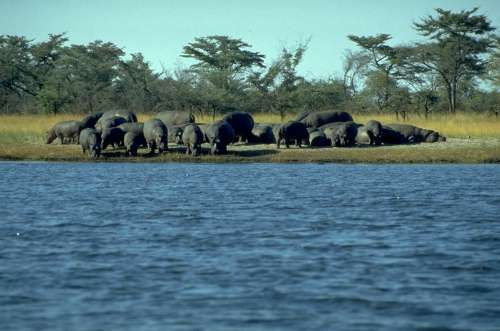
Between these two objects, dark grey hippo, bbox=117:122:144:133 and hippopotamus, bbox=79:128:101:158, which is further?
dark grey hippo, bbox=117:122:144:133

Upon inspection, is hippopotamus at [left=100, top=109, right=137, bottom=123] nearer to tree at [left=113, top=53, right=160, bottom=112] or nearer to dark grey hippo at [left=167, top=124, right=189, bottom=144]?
dark grey hippo at [left=167, top=124, right=189, bottom=144]

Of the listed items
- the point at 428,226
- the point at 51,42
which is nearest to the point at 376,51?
the point at 51,42

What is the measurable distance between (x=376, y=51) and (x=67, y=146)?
34213 mm

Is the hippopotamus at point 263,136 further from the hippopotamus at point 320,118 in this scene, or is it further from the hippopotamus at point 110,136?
the hippopotamus at point 110,136

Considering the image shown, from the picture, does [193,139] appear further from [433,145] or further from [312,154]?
[433,145]

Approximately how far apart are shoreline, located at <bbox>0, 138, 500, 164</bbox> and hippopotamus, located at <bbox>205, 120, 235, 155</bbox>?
1.30ft

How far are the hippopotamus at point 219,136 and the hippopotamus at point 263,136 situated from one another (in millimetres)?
3097

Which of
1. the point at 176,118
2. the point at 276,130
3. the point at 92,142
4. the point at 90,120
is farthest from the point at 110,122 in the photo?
the point at 276,130

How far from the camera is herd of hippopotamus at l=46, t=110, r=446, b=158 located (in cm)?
3666

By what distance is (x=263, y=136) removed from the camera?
40094mm

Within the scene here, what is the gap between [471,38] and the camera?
6244 cm

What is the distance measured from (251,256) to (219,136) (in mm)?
21159

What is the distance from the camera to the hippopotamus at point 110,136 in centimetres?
3750

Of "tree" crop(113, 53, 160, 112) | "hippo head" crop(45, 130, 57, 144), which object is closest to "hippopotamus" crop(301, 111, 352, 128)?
"hippo head" crop(45, 130, 57, 144)
